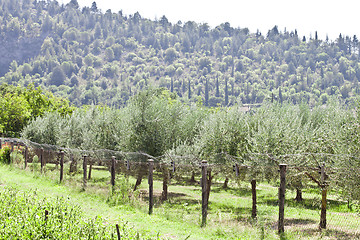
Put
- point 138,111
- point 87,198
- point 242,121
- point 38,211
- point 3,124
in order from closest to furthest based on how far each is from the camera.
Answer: point 38,211 → point 87,198 → point 242,121 → point 138,111 → point 3,124

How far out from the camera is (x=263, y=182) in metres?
24.2

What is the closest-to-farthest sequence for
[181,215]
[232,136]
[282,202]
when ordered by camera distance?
1. [282,202]
2. [181,215]
3. [232,136]

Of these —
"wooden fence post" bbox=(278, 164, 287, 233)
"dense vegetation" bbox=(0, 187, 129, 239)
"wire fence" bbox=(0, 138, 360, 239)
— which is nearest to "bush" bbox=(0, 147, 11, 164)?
"wire fence" bbox=(0, 138, 360, 239)

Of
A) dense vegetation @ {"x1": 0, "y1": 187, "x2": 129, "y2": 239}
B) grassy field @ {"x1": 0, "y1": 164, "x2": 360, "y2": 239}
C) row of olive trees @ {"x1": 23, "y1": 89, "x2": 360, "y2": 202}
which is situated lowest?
grassy field @ {"x1": 0, "y1": 164, "x2": 360, "y2": 239}

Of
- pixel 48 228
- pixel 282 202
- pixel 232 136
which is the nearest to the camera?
pixel 48 228

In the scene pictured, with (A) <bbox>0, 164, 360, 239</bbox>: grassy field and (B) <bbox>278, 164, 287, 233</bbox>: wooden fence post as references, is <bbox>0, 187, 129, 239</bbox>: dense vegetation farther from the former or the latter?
(B) <bbox>278, 164, 287, 233</bbox>: wooden fence post

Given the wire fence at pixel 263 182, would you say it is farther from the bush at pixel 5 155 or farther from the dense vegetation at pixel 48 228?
the dense vegetation at pixel 48 228

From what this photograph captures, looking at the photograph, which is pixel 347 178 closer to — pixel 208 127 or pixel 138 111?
pixel 208 127

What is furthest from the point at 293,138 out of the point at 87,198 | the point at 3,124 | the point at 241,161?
the point at 3,124

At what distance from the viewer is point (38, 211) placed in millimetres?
10062

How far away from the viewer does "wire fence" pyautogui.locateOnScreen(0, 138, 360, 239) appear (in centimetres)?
1375

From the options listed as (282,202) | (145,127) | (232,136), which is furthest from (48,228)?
(145,127)

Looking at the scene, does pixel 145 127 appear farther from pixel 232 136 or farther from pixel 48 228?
pixel 48 228

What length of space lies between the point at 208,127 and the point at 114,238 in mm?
15890
